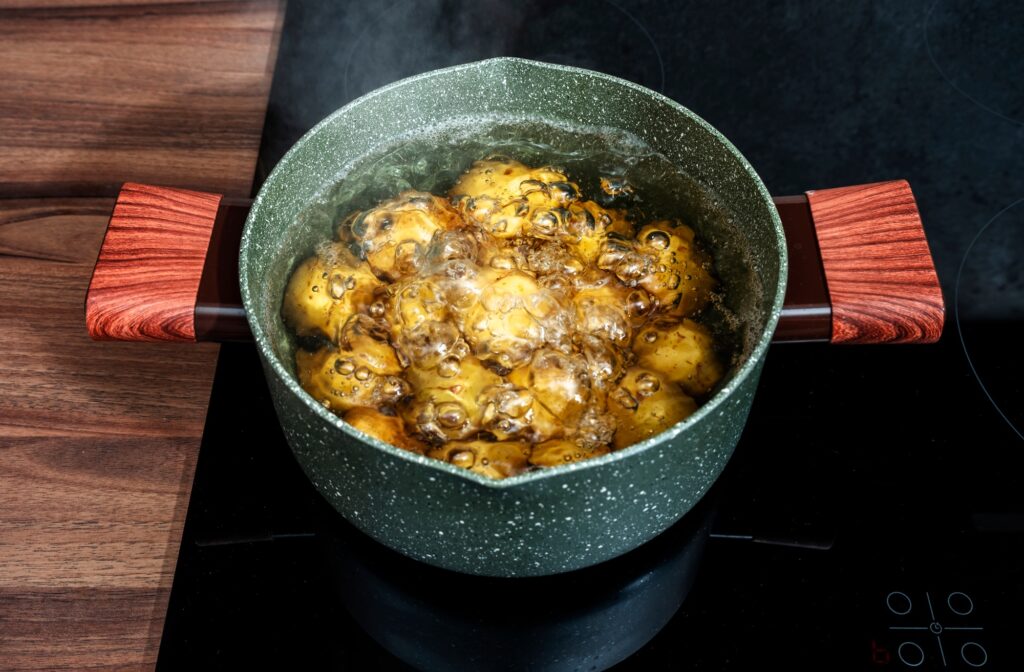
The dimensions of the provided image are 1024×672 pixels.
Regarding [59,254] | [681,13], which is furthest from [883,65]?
[59,254]

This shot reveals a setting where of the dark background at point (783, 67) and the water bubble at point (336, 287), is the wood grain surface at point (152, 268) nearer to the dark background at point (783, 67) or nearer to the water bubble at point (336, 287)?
the water bubble at point (336, 287)

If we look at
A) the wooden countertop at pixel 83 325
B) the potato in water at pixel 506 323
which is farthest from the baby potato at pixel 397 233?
the wooden countertop at pixel 83 325

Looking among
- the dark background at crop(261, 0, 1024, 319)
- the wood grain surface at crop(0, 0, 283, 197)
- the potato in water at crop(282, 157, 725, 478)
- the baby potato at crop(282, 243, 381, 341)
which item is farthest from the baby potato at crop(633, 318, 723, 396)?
the wood grain surface at crop(0, 0, 283, 197)

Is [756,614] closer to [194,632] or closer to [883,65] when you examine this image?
[194,632]

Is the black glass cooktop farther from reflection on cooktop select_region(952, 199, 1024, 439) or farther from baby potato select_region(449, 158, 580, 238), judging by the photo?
baby potato select_region(449, 158, 580, 238)

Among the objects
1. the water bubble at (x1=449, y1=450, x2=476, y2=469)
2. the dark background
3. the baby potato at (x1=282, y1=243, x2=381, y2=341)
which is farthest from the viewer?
the dark background

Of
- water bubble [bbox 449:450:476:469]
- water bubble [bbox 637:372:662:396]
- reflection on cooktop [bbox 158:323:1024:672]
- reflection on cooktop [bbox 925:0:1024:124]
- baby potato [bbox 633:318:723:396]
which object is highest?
reflection on cooktop [bbox 925:0:1024:124]

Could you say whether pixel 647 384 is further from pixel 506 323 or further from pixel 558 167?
pixel 558 167

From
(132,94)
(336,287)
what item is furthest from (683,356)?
(132,94)
